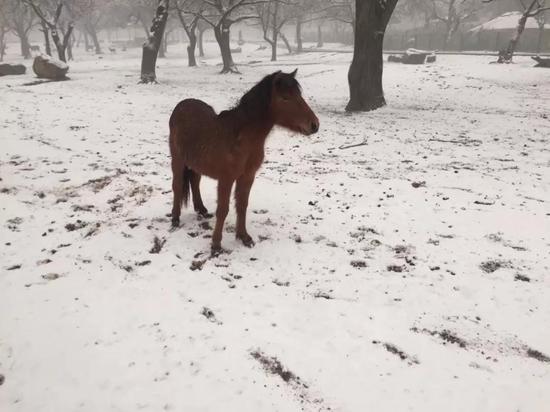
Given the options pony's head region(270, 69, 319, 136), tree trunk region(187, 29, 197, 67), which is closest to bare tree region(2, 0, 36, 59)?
tree trunk region(187, 29, 197, 67)

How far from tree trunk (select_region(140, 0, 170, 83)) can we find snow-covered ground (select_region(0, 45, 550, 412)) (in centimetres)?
1216

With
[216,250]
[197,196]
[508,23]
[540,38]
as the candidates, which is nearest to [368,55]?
[197,196]

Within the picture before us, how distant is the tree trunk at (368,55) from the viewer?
1347cm

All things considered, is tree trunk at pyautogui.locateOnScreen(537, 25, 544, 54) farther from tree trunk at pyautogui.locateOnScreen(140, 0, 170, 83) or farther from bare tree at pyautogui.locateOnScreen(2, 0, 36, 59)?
bare tree at pyautogui.locateOnScreen(2, 0, 36, 59)

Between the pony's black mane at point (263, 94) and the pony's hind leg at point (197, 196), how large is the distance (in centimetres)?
166

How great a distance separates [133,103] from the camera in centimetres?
1552

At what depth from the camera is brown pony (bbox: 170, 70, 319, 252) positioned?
15.5ft

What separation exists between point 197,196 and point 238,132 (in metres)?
1.75

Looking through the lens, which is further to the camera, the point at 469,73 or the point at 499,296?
the point at 469,73

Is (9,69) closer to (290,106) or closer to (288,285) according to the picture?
(290,106)

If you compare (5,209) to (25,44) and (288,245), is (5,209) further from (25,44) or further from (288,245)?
(25,44)

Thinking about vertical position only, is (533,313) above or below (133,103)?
below

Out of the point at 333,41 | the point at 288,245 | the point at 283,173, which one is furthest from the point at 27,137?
the point at 333,41

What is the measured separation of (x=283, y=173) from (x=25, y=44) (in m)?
53.6
